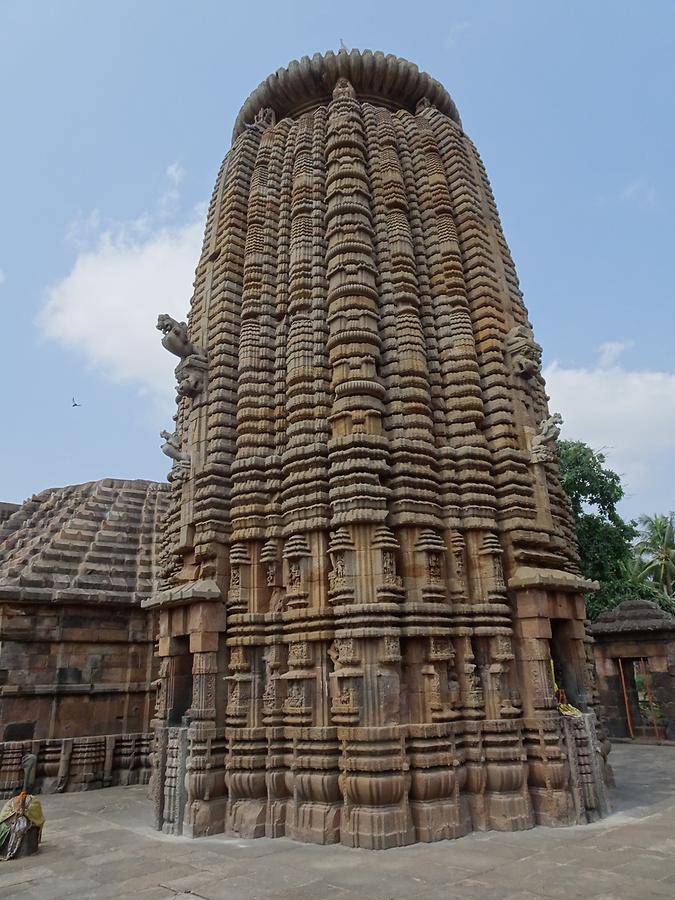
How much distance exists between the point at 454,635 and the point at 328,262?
7.81m

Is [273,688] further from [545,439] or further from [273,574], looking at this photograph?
[545,439]

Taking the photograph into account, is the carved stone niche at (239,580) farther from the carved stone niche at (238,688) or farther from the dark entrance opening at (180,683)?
the dark entrance opening at (180,683)

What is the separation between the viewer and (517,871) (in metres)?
7.67

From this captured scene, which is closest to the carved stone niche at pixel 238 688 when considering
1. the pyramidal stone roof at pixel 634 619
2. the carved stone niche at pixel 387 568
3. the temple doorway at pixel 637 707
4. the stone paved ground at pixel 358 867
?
the stone paved ground at pixel 358 867

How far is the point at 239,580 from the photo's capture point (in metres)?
11.6

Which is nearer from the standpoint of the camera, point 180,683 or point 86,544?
point 180,683

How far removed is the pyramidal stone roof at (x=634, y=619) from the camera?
20.9 meters

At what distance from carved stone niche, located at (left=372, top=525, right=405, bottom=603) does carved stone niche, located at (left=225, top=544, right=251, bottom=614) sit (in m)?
2.51

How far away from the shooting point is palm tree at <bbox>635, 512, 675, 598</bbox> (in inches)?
1417

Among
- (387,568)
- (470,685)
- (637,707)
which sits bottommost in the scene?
(637,707)

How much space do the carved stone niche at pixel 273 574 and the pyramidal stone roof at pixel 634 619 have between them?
13693 millimetres

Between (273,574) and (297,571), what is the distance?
0.68 meters

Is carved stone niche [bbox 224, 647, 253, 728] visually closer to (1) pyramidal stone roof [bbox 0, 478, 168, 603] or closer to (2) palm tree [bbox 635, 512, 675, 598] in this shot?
(1) pyramidal stone roof [bbox 0, 478, 168, 603]

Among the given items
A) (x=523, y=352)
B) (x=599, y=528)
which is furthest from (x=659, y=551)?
(x=523, y=352)
